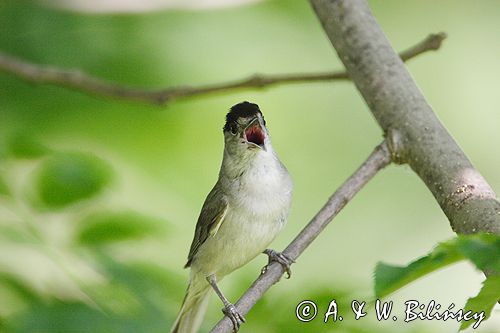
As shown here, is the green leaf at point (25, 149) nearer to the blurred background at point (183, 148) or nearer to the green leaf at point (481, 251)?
the blurred background at point (183, 148)

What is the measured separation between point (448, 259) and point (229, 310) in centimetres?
129

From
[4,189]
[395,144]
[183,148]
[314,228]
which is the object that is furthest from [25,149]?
[183,148]

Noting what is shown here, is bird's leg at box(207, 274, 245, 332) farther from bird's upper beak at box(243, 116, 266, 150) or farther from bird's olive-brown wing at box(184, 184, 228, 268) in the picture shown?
bird's upper beak at box(243, 116, 266, 150)

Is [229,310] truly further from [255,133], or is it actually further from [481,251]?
[481,251]

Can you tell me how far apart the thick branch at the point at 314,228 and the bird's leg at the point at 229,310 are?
0.03m

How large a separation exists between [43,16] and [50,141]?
84 cm

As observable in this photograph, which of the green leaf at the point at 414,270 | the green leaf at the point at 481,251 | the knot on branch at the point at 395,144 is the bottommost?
the green leaf at the point at 481,251

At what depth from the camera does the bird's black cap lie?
311 centimetres

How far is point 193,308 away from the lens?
3.33m

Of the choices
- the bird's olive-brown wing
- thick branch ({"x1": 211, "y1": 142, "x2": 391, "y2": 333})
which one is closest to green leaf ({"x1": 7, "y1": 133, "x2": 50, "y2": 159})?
the bird's olive-brown wing

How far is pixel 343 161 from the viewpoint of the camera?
222 inches

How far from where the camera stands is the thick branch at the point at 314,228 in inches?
84.8

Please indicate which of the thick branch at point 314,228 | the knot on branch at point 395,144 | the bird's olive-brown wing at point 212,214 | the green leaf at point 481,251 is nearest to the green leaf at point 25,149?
the bird's olive-brown wing at point 212,214

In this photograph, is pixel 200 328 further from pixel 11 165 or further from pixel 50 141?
pixel 50 141
